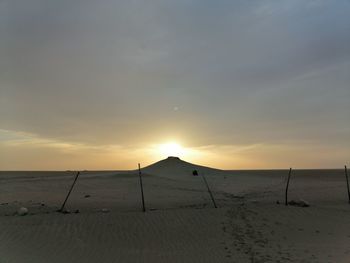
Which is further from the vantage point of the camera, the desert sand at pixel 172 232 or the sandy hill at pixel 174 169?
the sandy hill at pixel 174 169

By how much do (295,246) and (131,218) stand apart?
7770 millimetres

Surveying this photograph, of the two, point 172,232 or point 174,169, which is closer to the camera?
point 172,232

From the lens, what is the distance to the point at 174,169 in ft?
164

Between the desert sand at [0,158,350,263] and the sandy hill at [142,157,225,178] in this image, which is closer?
the desert sand at [0,158,350,263]

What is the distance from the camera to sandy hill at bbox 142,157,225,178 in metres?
48.2

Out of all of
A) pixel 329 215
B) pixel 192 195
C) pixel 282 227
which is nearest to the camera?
pixel 282 227

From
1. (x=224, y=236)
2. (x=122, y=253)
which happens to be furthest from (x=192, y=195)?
(x=122, y=253)

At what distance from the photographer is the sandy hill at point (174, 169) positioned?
4815cm

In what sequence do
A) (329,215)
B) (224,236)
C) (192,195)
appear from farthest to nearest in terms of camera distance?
(192,195)
(329,215)
(224,236)

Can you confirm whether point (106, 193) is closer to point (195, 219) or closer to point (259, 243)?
point (195, 219)

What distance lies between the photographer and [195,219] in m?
19.8

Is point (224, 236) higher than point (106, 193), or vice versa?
point (106, 193)

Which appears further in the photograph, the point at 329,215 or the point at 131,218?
the point at 329,215

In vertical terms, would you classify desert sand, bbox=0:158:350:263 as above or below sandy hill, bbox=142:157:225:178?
below
